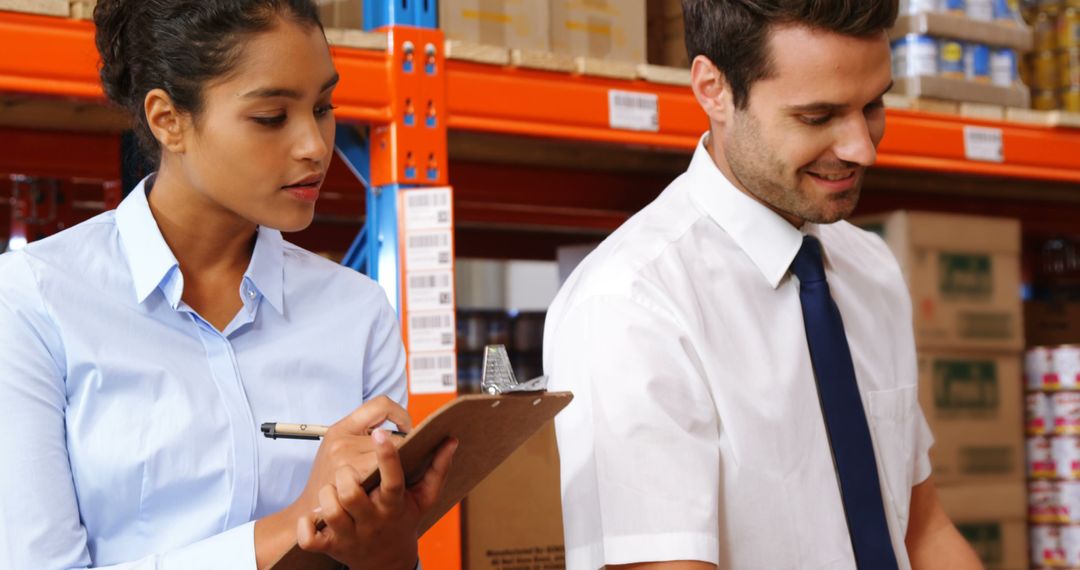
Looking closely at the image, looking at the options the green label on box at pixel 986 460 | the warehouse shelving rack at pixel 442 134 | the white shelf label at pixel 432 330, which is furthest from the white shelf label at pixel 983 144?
the white shelf label at pixel 432 330

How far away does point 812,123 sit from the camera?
1405 millimetres

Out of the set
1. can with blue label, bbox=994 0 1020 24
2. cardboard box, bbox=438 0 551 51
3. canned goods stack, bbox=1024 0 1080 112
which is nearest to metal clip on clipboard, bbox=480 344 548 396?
cardboard box, bbox=438 0 551 51

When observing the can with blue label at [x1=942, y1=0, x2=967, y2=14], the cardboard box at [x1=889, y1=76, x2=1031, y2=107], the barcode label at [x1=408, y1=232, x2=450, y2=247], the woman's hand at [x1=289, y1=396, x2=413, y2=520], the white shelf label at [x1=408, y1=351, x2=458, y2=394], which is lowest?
the woman's hand at [x1=289, y1=396, x2=413, y2=520]

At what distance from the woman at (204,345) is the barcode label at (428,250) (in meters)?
0.72

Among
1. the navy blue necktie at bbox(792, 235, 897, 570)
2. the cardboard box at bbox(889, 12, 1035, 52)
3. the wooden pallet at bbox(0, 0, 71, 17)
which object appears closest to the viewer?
the navy blue necktie at bbox(792, 235, 897, 570)

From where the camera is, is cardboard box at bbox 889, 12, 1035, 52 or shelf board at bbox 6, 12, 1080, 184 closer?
shelf board at bbox 6, 12, 1080, 184

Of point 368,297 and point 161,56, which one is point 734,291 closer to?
point 368,297

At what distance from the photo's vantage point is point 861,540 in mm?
1369

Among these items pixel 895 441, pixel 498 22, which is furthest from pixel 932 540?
pixel 498 22

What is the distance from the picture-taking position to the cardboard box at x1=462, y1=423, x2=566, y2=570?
2154 mm

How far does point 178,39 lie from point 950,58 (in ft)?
6.61

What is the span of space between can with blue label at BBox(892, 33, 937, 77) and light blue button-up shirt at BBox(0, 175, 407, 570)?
1850mm

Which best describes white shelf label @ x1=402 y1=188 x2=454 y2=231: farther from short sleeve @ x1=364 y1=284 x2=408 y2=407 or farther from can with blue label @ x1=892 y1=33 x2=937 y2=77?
can with blue label @ x1=892 y1=33 x2=937 y2=77

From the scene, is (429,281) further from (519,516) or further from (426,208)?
(519,516)
